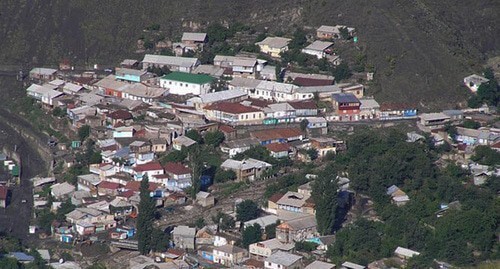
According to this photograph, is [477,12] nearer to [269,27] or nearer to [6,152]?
[269,27]

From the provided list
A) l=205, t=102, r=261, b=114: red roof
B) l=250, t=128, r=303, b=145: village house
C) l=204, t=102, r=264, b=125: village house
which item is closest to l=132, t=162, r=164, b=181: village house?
l=250, t=128, r=303, b=145: village house

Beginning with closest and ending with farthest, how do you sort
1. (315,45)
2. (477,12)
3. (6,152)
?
(6,152) → (315,45) → (477,12)

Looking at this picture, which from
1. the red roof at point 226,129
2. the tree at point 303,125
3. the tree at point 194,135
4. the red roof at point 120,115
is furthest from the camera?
the red roof at point 120,115

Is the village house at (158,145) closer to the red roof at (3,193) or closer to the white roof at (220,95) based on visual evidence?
the white roof at (220,95)

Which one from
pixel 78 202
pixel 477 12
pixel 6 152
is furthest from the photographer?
pixel 477 12

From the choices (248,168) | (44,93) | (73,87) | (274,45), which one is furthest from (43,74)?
(248,168)

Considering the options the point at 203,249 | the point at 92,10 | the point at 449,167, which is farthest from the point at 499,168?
the point at 92,10

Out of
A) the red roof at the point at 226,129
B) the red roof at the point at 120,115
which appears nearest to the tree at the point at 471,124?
the red roof at the point at 226,129
